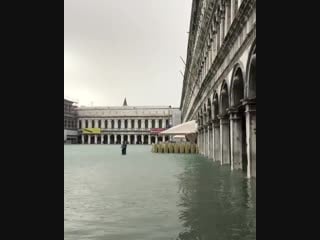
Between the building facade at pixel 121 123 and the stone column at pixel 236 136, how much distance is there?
10894cm

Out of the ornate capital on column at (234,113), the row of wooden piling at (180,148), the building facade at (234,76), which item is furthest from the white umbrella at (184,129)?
the ornate capital on column at (234,113)

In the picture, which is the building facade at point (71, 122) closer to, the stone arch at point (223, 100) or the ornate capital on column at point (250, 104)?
the stone arch at point (223, 100)

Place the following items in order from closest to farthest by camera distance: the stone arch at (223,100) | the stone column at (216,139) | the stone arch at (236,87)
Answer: the stone arch at (236,87) < the stone arch at (223,100) < the stone column at (216,139)

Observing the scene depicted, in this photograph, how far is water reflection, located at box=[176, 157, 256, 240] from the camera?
264 inches

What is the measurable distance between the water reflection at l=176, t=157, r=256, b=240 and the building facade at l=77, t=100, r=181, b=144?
375ft

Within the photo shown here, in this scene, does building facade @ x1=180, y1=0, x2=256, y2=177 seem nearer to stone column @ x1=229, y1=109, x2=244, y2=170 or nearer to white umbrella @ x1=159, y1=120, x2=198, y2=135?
stone column @ x1=229, y1=109, x2=244, y2=170

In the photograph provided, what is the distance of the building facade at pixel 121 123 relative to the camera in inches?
5054

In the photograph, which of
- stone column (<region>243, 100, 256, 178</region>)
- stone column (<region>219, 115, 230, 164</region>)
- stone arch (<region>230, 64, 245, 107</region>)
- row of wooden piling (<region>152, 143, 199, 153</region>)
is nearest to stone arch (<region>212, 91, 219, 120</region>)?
stone column (<region>219, 115, 230, 164</region>)

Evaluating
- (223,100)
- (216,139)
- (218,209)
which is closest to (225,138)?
(223,100)

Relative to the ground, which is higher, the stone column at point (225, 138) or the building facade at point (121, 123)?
the building facade at point (121, 123)

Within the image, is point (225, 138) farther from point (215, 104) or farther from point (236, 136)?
point (215, 104)
